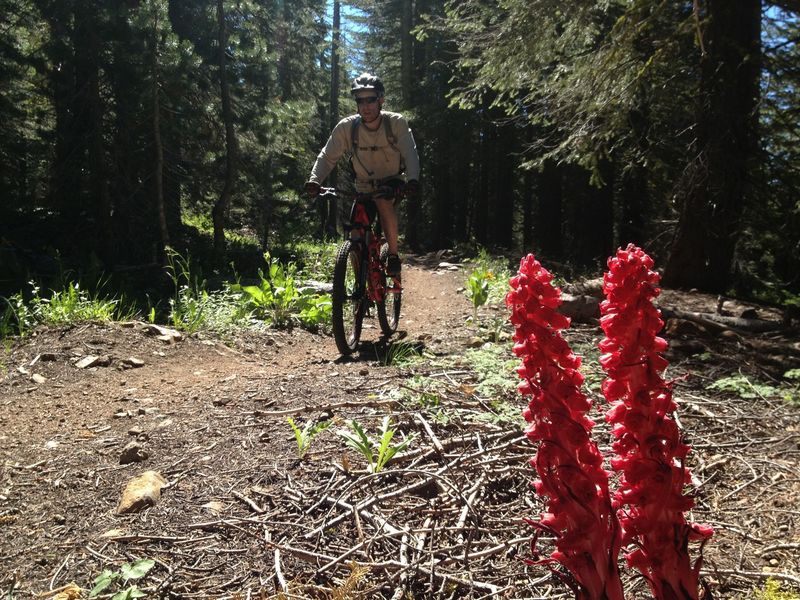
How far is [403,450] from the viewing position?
2561 millimetres

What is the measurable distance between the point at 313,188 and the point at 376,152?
0.81 meters

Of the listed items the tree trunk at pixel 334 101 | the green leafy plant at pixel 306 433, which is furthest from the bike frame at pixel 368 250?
the tree trunk at pixel 334 101

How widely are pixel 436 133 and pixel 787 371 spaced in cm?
1769

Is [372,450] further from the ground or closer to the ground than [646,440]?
closer to the ground

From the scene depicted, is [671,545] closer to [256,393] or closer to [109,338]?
[256,393]

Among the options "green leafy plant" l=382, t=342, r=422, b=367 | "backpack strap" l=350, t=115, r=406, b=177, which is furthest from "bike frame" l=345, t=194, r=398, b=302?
"green leafy plant" l=382, t=342, r=422, b=367

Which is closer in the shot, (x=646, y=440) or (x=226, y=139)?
(x=646, y=440)

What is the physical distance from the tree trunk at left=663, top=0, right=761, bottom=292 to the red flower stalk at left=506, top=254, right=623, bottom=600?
6.50 meters

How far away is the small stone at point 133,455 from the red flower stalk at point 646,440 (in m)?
2.72

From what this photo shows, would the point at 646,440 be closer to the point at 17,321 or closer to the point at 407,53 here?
the point at 17,321

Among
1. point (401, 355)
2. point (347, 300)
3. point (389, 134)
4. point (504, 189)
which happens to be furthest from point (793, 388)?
point (504, 189)

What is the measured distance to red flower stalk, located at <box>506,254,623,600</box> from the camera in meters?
0.85

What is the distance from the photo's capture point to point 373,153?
5.92 meters

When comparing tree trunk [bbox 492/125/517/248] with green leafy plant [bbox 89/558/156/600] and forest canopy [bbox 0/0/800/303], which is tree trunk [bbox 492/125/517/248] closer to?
forest canopy [bbox 0/0/800/303]
